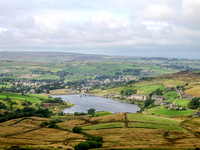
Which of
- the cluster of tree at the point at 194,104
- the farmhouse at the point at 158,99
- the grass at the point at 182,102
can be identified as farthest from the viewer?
the farmhouse at the point at 158,99

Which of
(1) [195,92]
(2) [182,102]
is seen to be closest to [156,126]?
(2) [182,102]

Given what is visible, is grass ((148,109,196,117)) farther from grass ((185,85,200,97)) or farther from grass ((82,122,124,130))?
grass ((82,122,124,130))

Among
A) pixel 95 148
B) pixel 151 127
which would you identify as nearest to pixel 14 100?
pixel 151 127

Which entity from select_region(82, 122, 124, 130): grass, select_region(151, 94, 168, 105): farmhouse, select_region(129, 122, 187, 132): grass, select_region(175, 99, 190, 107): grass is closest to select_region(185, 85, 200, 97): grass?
select_region(175, 99, 190, 107): grass

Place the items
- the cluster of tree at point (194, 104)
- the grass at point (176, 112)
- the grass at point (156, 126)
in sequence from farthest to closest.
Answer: the cluster of tree at point (194, 104) < the grass at point (176, 112) < the grass at point (156, 126)

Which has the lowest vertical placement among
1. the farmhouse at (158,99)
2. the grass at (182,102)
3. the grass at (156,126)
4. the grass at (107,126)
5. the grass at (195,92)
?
the farmhouse at (158,99)

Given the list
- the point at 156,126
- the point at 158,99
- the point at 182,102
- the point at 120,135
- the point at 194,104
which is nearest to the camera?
the point at 120,135

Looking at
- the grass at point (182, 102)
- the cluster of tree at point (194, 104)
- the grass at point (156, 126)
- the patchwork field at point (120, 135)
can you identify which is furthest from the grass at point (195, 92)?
the grass at point (156, 126)

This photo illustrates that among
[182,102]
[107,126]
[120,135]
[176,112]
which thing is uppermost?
[120,135]

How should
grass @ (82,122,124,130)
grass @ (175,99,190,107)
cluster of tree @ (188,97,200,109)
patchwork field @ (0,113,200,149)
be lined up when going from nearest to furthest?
patchwork field @ (0,113,200,149) → grass @ (82,122,124,130) → cluster of tree @ (188,97,200,109) → grass @ (175,99,190,107)

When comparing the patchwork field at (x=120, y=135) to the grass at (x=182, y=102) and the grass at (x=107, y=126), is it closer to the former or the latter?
the grass at (x=107, y=126)

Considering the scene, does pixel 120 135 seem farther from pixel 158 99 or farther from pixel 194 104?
pixel 158 99
